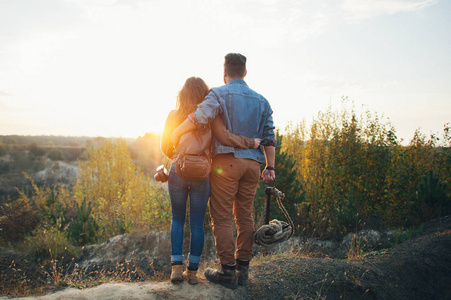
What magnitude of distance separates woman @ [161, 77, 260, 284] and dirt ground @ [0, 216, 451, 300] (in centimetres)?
25

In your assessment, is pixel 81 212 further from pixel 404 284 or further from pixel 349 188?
pixel 404 284

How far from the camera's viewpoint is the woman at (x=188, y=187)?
2.76m

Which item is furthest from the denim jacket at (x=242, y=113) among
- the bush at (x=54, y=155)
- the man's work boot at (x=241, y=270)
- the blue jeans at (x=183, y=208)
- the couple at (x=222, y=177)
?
the bush at (x=54, y=155)

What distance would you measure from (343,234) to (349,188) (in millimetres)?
1520

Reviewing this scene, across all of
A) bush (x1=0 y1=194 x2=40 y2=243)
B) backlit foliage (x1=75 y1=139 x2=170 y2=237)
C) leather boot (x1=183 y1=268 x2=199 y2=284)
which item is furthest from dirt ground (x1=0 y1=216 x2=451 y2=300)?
bush (x1=0 y1=194 x2=40 y2=243)

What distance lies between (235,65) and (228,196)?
126 centimetres

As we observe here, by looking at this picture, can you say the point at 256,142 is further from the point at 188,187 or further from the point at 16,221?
the point at 16,221

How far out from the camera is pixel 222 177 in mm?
2762

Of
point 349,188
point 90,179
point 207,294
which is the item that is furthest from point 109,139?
point 207,294

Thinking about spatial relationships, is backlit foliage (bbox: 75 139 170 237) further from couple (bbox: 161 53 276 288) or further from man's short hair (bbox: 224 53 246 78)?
man's short hair (bbox: 224 53 246 78)

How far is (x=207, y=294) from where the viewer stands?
8.80 feet

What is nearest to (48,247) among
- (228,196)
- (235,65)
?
(228,196)

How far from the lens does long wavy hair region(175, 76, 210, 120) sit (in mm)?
2768

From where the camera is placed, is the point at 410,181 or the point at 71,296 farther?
the point at 410,181
